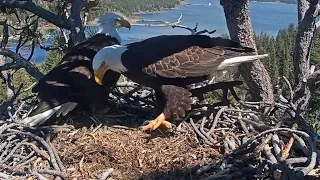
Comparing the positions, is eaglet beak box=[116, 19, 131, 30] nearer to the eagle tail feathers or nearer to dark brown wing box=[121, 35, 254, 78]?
dark brown wing box=[121, 35, 254, 78]

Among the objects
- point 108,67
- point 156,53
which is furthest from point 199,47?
point 108,67

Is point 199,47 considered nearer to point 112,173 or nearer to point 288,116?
point 288,116

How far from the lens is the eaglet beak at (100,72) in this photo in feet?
9.26

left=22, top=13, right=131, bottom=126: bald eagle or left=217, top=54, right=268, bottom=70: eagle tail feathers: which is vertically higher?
left=217, top=54, right=268, bottom=70: eagle tail feathers

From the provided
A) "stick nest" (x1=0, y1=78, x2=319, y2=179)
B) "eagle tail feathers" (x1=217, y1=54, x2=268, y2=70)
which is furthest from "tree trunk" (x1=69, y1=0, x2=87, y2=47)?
"eagle tail feathers" (x1=217, y1=54, x2=268, y2=70)

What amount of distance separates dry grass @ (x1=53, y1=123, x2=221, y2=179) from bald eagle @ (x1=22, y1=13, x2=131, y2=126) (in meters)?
0.22

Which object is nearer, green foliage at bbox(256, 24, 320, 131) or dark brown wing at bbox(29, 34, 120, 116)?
dark brown wing at bbox(29, 34, 120, 116)

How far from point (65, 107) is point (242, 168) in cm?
136

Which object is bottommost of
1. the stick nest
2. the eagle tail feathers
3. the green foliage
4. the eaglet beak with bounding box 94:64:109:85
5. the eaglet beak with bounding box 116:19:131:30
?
the green foliage

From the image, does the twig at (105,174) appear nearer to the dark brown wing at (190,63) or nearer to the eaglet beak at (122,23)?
the dark brown wing at (190,63)

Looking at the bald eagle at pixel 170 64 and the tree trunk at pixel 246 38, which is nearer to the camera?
the bald eagle at pixel 170 64

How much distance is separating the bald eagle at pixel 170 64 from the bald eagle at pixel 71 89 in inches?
7.4

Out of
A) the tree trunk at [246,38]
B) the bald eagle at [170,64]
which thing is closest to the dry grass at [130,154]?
the bald eagle at [170,64]

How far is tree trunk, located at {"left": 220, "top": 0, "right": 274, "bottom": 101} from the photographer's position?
333cm
